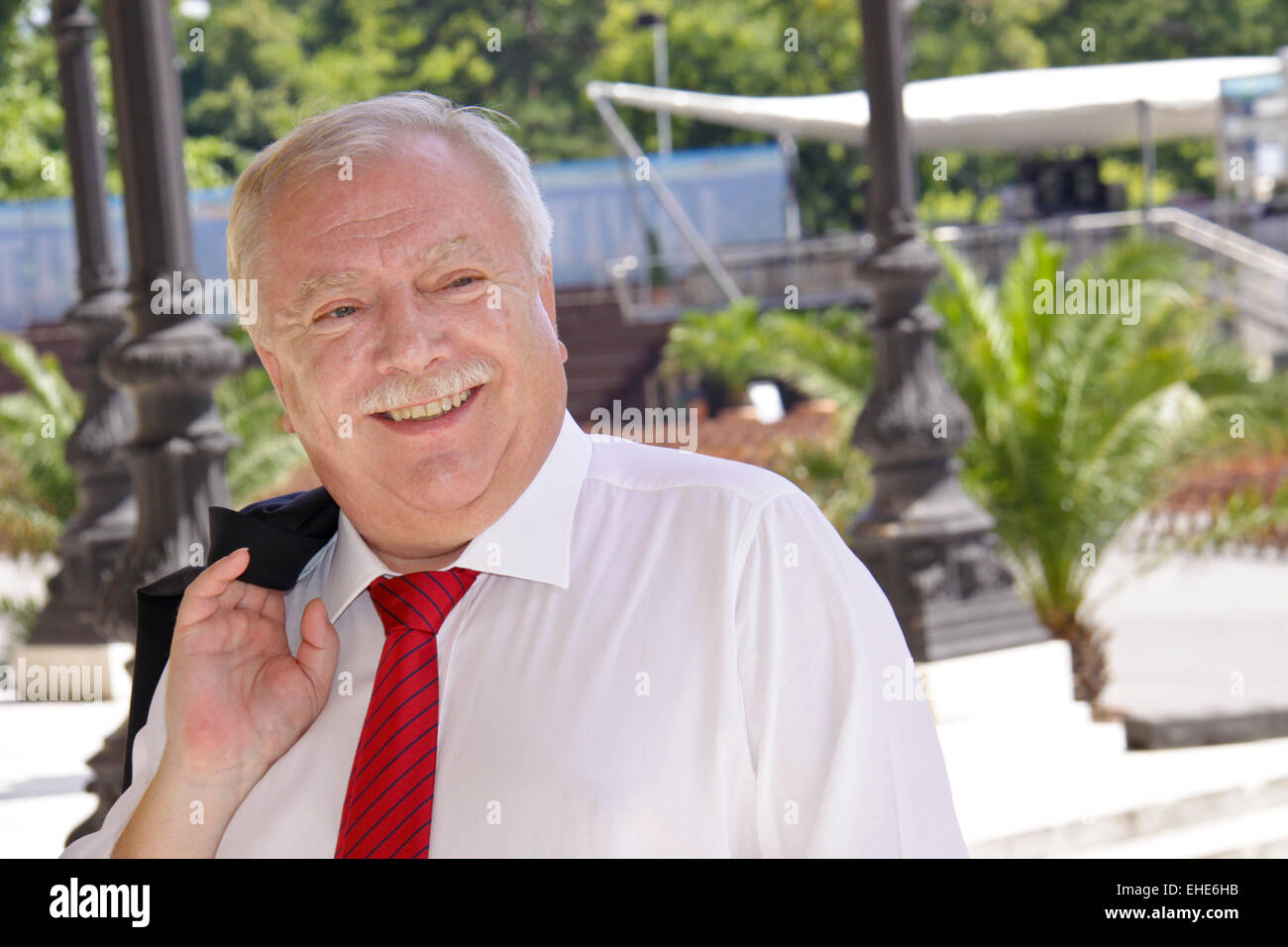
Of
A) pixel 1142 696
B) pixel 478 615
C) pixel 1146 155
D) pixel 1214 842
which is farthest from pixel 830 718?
pixel 1146 155

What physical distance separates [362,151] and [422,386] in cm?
32

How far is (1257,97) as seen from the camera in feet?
56.3

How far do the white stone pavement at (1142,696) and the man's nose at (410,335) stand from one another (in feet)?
12.3

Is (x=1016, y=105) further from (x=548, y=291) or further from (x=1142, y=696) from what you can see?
(x=548, y=291)

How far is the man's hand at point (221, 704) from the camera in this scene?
199 centimetres

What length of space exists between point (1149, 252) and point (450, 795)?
7.26 metres

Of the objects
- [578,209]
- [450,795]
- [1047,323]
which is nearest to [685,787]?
[450,795]

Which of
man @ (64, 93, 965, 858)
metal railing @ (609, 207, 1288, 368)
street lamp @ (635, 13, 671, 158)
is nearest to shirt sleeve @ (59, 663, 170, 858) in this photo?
man @ (64, 93, 965, 858)

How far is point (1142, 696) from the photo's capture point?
878 centimetres

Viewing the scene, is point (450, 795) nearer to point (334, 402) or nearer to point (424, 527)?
point (424, 527)

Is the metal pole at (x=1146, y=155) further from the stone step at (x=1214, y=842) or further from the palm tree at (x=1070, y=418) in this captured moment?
the stone step at (x=1214, y=842)

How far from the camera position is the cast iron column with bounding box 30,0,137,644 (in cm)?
802

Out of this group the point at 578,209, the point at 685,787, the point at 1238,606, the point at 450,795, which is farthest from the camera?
the point at 578,209

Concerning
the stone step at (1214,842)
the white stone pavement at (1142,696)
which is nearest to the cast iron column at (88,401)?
the white stone pavement at (1142,696)
